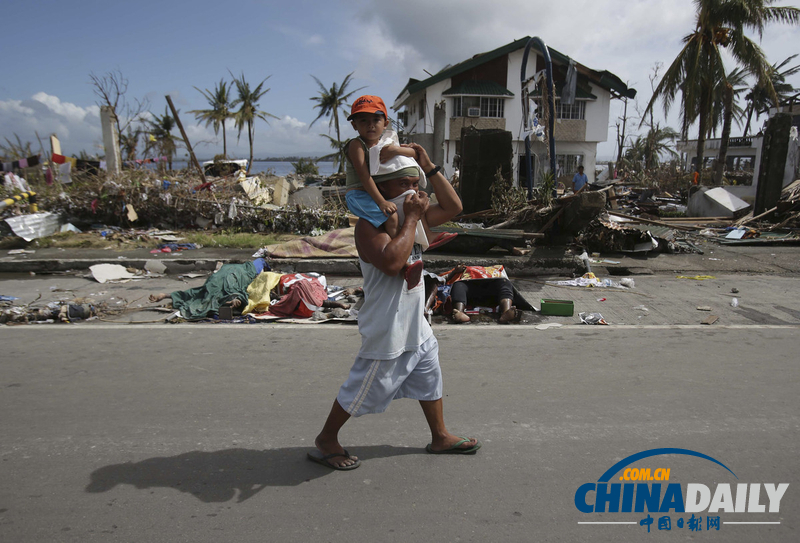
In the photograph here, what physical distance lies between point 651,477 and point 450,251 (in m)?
6.70

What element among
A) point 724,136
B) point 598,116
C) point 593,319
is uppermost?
point 598,116

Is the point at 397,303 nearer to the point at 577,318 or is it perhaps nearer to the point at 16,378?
the point at 16,378

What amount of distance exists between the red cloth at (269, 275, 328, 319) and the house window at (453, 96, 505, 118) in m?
24.0

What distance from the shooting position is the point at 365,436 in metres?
3.22

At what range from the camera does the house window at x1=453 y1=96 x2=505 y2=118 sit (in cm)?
2831

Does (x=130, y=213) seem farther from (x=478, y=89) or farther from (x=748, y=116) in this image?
(x=748, y=116)

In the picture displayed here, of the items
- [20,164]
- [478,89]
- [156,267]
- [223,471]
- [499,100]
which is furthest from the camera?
[499,100]

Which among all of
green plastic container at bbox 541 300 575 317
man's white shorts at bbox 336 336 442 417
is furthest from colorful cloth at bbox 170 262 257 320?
man's white shorts at bbox 336 336 442 417

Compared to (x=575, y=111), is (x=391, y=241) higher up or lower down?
lower down

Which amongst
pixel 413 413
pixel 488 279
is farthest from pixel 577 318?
pixel 413 413

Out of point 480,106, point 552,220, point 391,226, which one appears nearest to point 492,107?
point 480,106

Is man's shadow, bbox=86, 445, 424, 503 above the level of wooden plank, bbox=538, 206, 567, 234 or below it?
below

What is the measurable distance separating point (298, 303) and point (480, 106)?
82.0ft

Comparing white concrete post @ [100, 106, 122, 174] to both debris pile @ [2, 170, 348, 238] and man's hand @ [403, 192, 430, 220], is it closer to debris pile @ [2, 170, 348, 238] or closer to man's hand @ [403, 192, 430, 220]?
debris pile @ [2, 170, 348, 238]
